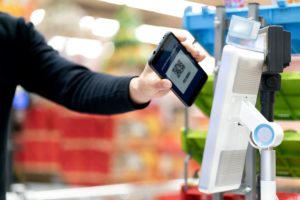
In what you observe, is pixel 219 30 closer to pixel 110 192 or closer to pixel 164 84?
pixel 164 84

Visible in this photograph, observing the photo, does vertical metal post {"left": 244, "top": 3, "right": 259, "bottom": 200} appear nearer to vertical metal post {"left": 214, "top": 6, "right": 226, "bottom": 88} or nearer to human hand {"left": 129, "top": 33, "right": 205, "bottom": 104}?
vertical metal post {"left": 214, "top": 6, "right": 226, "bottom": 88}

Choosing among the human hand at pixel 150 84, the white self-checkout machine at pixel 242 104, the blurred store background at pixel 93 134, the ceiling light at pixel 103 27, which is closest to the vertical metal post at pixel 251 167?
the human hand at pixel 150 84

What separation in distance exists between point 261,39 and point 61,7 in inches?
144

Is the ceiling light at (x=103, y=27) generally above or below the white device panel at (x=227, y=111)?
A: above

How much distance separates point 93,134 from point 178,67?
3.36 m

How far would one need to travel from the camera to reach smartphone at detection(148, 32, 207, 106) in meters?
1.02

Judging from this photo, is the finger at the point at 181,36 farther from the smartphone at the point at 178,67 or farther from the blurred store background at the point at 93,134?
the blurred store background at the point at 93,134

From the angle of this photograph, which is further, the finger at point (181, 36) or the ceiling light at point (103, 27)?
the ceiling light at point (103, 27)

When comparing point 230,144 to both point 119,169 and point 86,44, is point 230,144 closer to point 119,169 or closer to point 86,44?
point 119,169

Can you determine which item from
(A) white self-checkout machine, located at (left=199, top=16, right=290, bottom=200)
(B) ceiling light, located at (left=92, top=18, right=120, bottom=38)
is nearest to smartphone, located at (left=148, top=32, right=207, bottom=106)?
(A) white self-checkout machine, located at (left=199, top=16, right=290, bottom=200)

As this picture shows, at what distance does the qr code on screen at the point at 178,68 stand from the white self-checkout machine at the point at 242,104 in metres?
0.15

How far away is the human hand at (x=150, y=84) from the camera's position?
3.52ft

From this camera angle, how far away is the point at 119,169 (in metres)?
4.29

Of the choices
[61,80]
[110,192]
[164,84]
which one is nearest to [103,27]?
[110,192]
